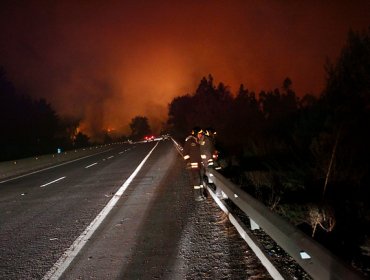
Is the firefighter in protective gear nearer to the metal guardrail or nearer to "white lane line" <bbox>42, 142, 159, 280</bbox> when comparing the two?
"white lane line" <bbox>42, 142, 159, 280</bbox>

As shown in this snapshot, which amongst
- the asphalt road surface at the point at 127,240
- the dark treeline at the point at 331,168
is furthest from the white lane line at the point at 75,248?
the dark treeline at the point at 331,168

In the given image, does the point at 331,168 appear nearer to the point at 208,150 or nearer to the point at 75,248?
the point at 208,150

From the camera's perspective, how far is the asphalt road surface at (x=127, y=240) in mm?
5246

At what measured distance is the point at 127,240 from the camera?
22.2ft

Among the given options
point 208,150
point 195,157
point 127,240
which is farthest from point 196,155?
point 127,240

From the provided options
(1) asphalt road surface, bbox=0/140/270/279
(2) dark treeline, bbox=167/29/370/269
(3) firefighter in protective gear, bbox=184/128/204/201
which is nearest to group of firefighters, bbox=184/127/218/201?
(3) firefighter in protective gear, bbox=184/128/204/201

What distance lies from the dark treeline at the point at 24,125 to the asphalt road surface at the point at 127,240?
5006 cm

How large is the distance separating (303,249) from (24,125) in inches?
3077

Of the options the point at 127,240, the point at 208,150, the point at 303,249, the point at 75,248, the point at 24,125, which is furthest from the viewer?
the point at 24,125

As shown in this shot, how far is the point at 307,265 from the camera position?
363cm

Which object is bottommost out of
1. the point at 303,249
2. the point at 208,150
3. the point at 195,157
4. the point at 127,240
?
the point at 127,240

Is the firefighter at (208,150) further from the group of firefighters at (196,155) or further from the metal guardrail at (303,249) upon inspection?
the metal guardrail at (303,249)

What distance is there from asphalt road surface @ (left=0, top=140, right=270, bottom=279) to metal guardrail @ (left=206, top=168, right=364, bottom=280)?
22.8 inches

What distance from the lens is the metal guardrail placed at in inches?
117
